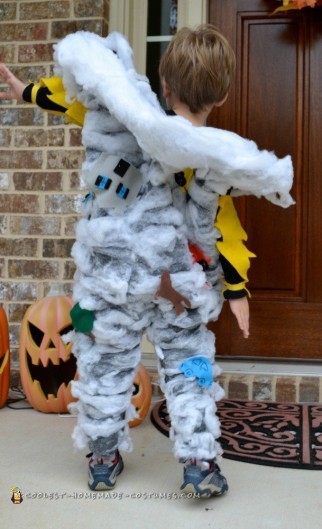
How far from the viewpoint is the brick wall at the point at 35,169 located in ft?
11.6

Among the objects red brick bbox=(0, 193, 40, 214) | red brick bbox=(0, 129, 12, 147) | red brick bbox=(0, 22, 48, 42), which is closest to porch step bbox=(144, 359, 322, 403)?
red brick bbox=(0, 193, 40, 214)

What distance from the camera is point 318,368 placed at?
3.50 m

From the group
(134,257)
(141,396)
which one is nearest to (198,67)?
(134,257)

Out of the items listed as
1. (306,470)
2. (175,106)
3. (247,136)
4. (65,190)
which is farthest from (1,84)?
(306,470)

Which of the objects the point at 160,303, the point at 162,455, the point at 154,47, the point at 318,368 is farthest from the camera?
the point at 154,47

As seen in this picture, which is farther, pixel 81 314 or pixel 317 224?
pixel 317 224

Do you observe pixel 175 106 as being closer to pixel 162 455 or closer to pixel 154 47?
pixel 162 455

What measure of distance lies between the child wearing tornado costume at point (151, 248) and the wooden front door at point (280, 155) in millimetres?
1389

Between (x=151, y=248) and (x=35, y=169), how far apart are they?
5.54 feet

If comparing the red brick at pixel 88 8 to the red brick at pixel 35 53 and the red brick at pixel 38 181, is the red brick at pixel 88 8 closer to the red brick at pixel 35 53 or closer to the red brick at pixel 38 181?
the red brick at pixel 35 53

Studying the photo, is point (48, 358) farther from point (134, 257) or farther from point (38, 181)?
point (134, 257)

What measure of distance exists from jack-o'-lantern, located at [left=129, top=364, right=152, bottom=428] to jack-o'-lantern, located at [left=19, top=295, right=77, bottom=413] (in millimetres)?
334

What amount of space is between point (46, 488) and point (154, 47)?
2.47 meters

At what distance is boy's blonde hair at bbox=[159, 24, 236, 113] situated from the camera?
207cm
